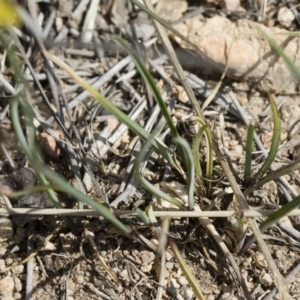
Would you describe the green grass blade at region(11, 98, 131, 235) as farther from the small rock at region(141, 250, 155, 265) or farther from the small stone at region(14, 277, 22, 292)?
the small stone at region(14, 277, 22, 292)

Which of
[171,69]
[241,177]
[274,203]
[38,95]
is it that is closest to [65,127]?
[38,95]

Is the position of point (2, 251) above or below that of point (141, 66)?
below

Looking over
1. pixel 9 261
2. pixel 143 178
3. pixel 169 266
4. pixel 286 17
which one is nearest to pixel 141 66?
pixel 143 178

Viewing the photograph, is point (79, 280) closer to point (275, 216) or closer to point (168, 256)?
point (168, 256)

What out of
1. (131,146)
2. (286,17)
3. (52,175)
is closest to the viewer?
(52,175)

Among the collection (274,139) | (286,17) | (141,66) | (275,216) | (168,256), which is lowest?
(168,256)

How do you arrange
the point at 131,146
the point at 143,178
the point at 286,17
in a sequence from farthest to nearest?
the point at 286,17
the point at 131,146
the point at 143,178

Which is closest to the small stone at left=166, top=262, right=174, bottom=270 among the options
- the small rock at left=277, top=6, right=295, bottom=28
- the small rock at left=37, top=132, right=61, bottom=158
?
the small rock at left=37, top=132, right=61, bottom=158

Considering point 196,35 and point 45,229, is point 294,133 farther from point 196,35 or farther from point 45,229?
point 45,229
